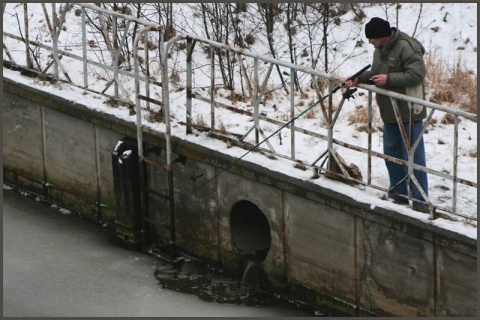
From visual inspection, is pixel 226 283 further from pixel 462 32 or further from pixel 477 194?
pixel 462 32

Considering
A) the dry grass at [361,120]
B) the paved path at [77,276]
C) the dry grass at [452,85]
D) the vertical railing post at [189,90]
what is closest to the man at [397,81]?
the dry grass at [361,120]

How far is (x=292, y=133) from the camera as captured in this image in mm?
12016

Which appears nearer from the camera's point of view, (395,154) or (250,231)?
(395,154)

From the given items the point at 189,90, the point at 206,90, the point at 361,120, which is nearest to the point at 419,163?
the point at 361,120

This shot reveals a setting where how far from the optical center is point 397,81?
11.0m

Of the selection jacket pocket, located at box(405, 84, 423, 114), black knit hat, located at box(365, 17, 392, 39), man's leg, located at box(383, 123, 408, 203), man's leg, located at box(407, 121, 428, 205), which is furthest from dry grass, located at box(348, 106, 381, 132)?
black knit hat, located at box(365, 17, 392, 39)

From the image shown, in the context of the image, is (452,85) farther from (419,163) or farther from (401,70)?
→ (401,70)

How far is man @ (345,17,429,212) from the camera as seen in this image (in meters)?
11.0

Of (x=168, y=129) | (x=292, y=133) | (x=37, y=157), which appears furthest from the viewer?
(x=37, y=157)

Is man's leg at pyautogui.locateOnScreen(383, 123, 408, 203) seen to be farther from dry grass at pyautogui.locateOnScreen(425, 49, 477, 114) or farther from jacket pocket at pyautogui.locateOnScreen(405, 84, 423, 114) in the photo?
dry grass at pyautogui.locateOnScreen(425, 49, 477, 114)

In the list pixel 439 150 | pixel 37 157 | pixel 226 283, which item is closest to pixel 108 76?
pixel 37 157

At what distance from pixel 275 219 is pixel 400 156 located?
4.86 feet

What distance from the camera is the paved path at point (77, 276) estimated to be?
12.1 metres

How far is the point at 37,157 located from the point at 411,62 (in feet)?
18.4
